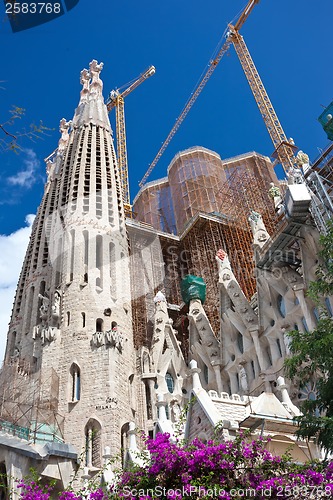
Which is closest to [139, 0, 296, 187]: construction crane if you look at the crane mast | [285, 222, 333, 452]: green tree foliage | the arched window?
the crane mast

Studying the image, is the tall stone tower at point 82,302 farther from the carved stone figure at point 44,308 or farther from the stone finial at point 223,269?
the stone finial at point 223,269

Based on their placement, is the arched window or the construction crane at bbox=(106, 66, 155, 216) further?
the construction crane at bbox=(106, 66, 155, 216)

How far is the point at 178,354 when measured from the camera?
28.1 m

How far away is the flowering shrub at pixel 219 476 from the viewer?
30.0 feet

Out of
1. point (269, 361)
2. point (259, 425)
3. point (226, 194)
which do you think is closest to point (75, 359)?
A: point (269, 361)

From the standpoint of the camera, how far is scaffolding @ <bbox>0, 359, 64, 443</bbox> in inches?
740

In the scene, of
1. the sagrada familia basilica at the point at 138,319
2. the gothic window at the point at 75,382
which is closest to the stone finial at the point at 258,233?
the sagrada familia basilica at the point at 138,319

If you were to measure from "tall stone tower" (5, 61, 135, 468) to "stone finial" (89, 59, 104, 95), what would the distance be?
6096 mm

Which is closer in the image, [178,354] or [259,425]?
[259,425]

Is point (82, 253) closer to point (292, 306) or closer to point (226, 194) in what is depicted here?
point (292, 306)

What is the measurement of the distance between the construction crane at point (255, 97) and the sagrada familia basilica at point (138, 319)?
2699 mm

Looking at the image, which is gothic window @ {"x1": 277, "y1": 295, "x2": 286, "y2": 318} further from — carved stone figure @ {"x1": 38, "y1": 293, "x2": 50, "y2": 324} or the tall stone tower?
carved stone figure @ {"x1": 38, "y1": 293, "x2": 50, "y2": 324}

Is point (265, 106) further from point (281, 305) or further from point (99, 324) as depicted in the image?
point (99, 324)

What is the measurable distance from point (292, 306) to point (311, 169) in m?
5.62
